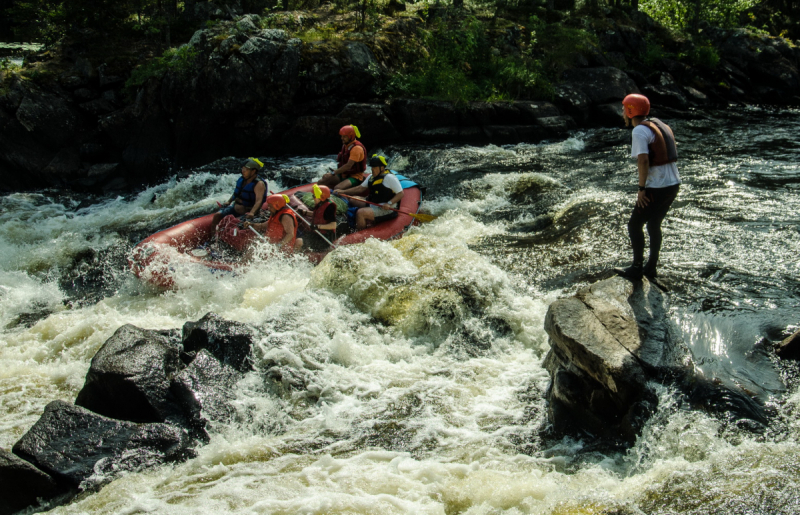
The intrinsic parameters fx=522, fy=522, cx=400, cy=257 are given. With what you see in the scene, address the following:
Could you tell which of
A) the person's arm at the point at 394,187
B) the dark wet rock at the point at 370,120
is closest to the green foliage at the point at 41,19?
the dark wet rock at the point at 370,120

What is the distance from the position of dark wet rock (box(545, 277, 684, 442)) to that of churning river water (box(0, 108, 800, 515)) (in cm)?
16

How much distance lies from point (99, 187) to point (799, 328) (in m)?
13.1

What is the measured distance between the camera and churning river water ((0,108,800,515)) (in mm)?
3303

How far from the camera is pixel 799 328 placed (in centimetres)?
423

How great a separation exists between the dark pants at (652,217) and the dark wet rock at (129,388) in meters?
4.18

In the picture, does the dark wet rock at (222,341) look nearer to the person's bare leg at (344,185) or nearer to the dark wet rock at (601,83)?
the person's bare leg at (344,185)

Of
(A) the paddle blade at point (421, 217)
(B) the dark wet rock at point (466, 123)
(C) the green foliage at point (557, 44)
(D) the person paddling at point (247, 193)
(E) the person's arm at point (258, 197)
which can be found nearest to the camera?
(E) the person's arm at point (258, 197)

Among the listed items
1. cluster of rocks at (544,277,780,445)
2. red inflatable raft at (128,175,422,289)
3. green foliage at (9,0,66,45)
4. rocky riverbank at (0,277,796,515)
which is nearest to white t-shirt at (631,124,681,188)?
rocky riverbank at (0,277,796,515)

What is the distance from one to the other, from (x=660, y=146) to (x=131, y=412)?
189 inches

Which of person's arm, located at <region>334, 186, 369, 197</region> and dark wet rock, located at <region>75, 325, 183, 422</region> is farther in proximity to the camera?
person's arm, located at <region>334, 186, 369, 197</region>

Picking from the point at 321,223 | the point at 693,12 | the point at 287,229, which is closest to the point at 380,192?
the point at 321,223

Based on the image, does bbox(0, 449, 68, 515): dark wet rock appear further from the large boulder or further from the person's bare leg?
the large boulder

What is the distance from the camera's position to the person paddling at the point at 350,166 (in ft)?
27.1

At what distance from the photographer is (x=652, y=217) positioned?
4.58m
